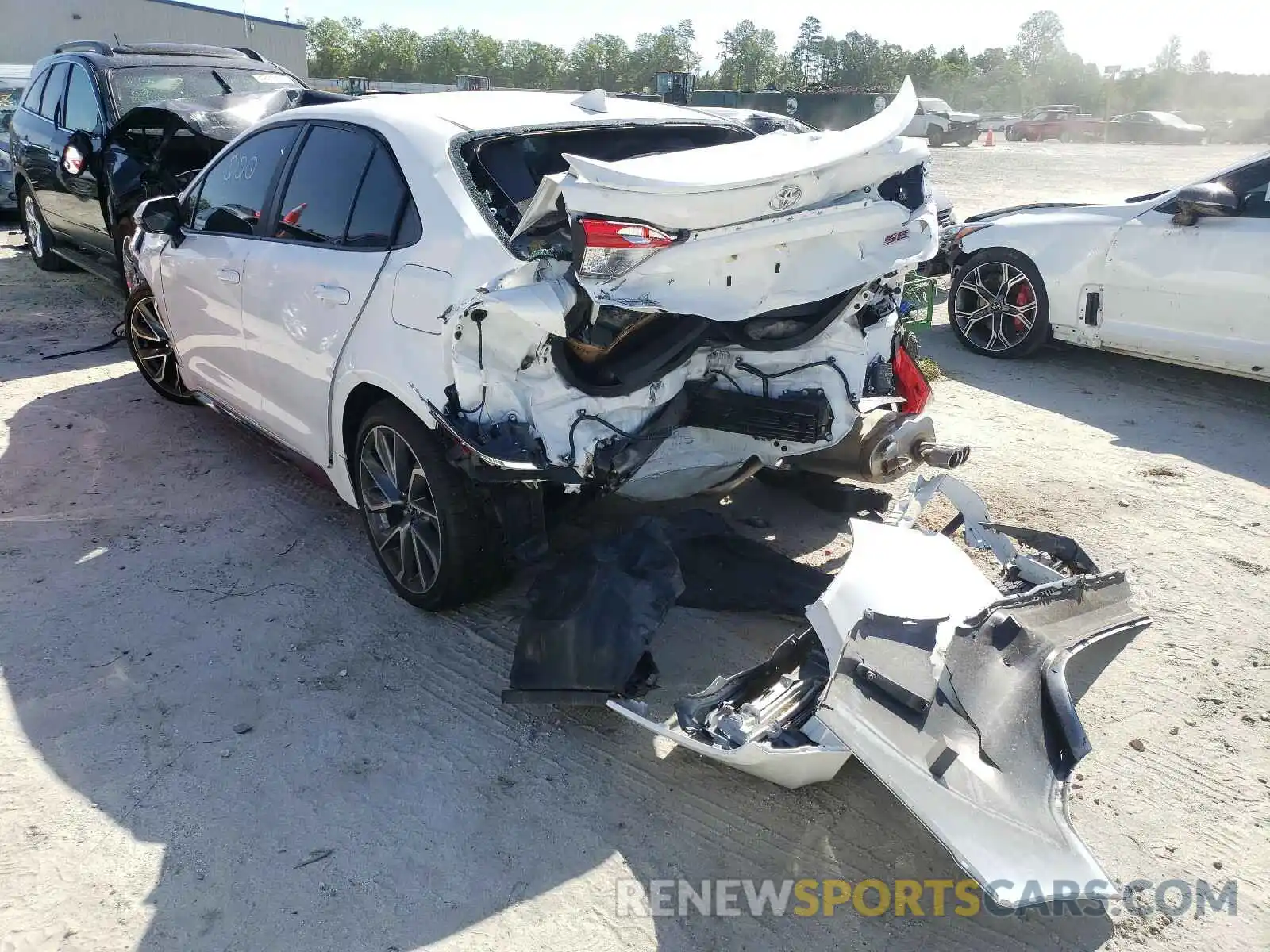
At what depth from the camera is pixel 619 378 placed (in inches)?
123

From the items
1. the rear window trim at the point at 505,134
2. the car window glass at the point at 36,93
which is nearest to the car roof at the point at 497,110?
the rear window trim at the point at 505,134

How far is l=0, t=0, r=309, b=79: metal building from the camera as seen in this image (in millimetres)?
38375

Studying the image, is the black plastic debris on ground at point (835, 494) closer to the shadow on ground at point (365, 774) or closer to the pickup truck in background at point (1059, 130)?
the shadow on ground at point (365, 774)

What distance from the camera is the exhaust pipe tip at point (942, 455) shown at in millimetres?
3674

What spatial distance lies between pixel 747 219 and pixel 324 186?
184cm

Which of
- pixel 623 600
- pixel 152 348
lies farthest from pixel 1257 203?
pixel 152 348

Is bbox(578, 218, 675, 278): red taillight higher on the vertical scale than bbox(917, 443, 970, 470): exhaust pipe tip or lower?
higher

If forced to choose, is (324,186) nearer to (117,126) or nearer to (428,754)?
(428,754)

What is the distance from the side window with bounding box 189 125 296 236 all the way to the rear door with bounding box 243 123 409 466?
0.64 feet

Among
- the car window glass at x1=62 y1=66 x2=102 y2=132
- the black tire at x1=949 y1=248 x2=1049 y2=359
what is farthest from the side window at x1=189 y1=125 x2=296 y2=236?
the black tire at x1=949 y1=248 x2=1049 y2=359

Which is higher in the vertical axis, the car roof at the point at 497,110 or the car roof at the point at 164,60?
the car roof at the point at 164,60

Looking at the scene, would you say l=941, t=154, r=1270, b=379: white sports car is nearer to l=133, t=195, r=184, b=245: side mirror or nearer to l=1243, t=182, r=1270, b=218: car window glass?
l=1243, t=182, r=1270, b=218: car window glass

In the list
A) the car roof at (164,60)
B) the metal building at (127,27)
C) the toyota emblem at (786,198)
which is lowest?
the toyota emblem at (786,198)

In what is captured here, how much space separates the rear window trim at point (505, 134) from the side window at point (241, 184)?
1145 millimetres
